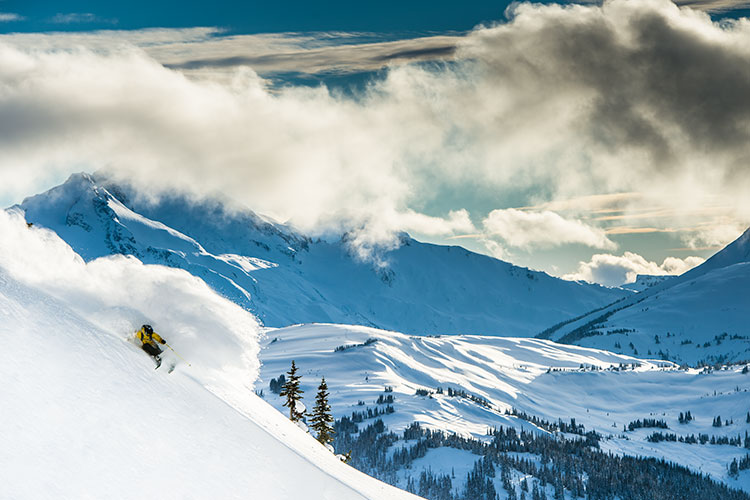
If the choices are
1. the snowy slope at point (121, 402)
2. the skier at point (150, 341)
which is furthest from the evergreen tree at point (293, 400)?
the skier at point (150, 341)

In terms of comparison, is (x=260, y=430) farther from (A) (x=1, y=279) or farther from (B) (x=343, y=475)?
(A) (x=1, y=279)

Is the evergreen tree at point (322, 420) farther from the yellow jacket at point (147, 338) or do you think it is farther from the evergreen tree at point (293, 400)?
the yellow jacket at point (147, 338)

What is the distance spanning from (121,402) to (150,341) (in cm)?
231

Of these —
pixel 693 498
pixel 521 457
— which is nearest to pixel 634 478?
pixel 693 498

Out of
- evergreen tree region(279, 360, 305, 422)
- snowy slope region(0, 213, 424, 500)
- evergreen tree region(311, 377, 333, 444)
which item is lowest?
evergreen tree region(311, 377, 333, 444)

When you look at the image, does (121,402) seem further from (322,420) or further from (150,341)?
(322,420)

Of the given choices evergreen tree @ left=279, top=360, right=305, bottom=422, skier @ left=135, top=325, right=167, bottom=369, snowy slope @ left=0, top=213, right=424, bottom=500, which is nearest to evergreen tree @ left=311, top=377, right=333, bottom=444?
evergreen tree @ left=279, top=360, right=305, bottom=422

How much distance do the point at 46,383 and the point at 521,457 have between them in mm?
206428

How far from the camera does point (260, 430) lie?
14.0 m

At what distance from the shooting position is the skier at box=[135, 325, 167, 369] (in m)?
13.7

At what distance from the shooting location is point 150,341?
13758mm

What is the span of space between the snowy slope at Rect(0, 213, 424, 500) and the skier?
0.29 meters

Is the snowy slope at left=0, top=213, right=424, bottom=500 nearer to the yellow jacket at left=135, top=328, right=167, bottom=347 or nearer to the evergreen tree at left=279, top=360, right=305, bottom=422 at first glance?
the yellow jacket at left=135, top=328, right=167, bottom=347

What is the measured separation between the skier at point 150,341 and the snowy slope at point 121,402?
0.94ft
